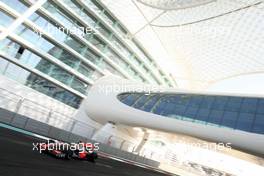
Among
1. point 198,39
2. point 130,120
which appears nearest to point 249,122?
point 130,120

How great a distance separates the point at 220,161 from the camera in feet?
131

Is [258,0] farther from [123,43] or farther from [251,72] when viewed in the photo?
[123,43]

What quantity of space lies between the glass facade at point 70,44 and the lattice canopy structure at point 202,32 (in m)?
3.71

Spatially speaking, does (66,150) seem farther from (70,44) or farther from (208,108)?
(70,44)

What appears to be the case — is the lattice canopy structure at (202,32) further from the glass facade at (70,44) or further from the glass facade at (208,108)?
the glass facade at (208,108)

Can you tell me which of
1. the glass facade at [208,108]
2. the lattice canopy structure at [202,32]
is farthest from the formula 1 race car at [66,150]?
the lattice canopy structure at [202,32]

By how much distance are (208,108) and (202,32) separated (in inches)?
787

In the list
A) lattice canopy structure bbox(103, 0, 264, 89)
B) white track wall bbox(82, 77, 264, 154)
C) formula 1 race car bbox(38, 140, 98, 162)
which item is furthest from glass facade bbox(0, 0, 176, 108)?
formula 1 race car bbox(38, 140, 98, 162)

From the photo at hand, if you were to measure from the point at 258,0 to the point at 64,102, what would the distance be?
2959 centimetres

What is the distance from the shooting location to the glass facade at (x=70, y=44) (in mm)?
33438

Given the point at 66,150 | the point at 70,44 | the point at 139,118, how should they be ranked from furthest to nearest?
the point at 70,44
the point at 139,118
the point at 66,150

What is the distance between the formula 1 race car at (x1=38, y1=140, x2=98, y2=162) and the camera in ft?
27.1

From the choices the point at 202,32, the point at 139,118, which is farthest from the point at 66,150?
the point at 202,32

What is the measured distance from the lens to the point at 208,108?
28.7 m
